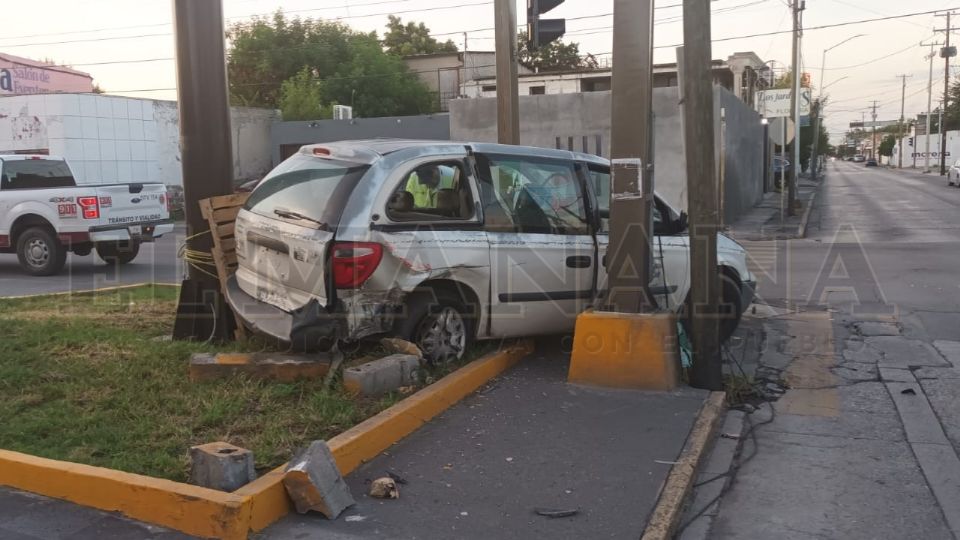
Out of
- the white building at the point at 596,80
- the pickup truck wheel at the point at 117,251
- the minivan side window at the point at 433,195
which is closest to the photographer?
the minivan side window at the point at 433,195

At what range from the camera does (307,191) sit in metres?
5.69

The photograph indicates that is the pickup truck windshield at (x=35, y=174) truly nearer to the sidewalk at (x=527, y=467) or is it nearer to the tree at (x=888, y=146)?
the sidewalk at (x=527, y=467)

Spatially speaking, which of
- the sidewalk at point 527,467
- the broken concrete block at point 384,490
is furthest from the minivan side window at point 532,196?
the broken concrete block at point 384,490

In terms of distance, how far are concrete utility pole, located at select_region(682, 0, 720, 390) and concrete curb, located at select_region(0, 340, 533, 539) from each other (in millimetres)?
2565

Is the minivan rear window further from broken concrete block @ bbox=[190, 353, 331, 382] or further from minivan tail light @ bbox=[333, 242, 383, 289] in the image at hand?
broken concrete block @ bbox=[190, 353, 331, 382]

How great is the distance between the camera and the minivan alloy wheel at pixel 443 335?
5918mm

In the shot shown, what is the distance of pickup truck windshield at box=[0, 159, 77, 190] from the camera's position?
12523mm

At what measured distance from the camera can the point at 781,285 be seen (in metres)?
11.8

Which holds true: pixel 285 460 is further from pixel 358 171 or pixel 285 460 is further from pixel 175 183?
pixel 175 183

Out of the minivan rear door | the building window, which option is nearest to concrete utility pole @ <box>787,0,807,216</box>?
the building window

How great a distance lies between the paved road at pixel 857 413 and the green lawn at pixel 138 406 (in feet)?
7.92

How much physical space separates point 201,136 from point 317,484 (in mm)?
3952

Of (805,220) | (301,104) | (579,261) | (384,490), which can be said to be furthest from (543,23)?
(301,104)

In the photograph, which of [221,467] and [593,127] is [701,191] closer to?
[221,467]
